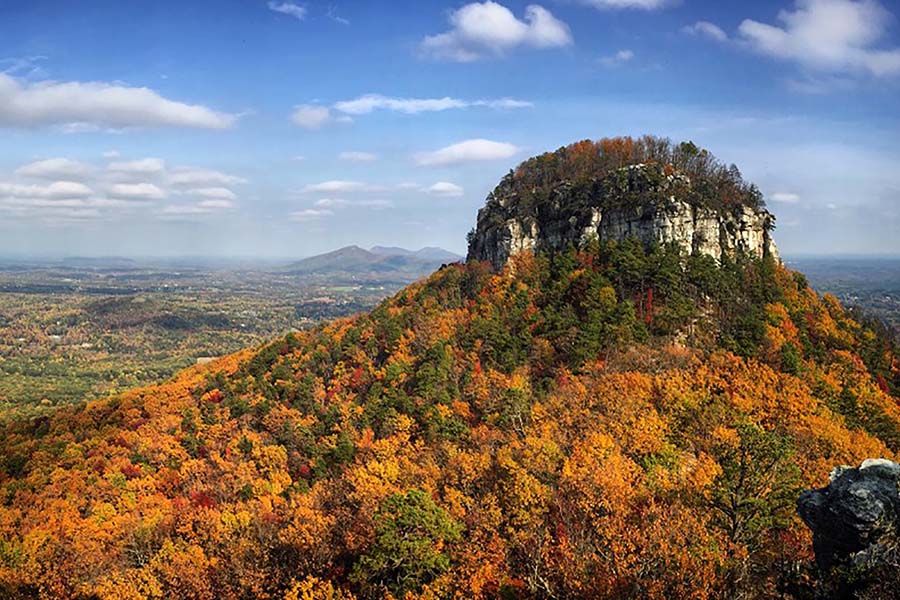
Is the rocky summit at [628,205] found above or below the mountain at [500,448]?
above

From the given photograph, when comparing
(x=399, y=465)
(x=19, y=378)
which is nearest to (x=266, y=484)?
(x=399, y=465)

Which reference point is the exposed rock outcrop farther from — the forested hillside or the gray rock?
the forested hillside

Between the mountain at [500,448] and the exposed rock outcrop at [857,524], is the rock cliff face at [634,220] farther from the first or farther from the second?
the exposed rock outcrop at [857,524]

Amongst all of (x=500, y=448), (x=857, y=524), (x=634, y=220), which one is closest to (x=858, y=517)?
(x=857, y=524)

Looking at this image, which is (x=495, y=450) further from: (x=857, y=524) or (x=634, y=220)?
(x=634, y=220)

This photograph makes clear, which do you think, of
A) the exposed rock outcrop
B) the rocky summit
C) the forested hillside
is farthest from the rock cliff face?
the exposed rock outcrop

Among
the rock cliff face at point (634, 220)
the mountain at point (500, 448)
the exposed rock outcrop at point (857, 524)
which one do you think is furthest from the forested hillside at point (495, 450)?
the rock cliff face at point (634, 220)
